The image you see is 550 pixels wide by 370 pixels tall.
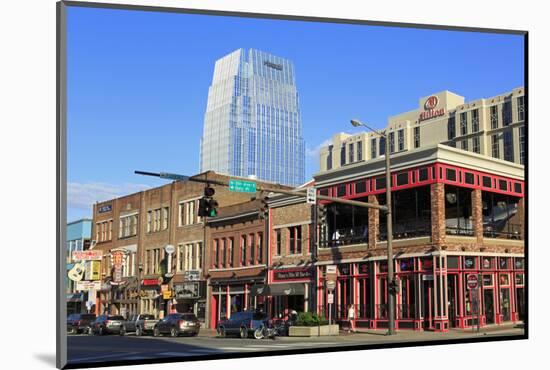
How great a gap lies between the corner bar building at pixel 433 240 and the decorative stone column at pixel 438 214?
0.05 m

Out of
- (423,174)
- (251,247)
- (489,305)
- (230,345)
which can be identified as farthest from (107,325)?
(489,305)

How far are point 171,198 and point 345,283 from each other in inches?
776

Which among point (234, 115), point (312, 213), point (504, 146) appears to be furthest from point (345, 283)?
point (504, 146)

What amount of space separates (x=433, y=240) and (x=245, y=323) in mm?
9765

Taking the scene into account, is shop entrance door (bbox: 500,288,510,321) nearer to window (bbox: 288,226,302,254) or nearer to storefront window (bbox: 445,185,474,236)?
storefront window (bbox: 445,185,474,236)

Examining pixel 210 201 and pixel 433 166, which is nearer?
pixel 210 201

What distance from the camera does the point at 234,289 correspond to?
1855 inches

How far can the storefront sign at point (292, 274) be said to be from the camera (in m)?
41.0

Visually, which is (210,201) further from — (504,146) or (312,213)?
(504,146)

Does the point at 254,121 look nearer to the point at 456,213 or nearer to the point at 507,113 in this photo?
the point at 456,213

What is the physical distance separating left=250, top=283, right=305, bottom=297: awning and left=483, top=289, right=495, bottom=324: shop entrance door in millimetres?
10529

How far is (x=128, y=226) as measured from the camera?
55.3m

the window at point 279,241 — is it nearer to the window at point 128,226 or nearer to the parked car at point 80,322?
the parked car at point 80,322

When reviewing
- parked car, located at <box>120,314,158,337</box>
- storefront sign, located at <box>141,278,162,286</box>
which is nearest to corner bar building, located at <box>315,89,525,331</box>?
parked car, located at <box>120,314,158,337</box>
